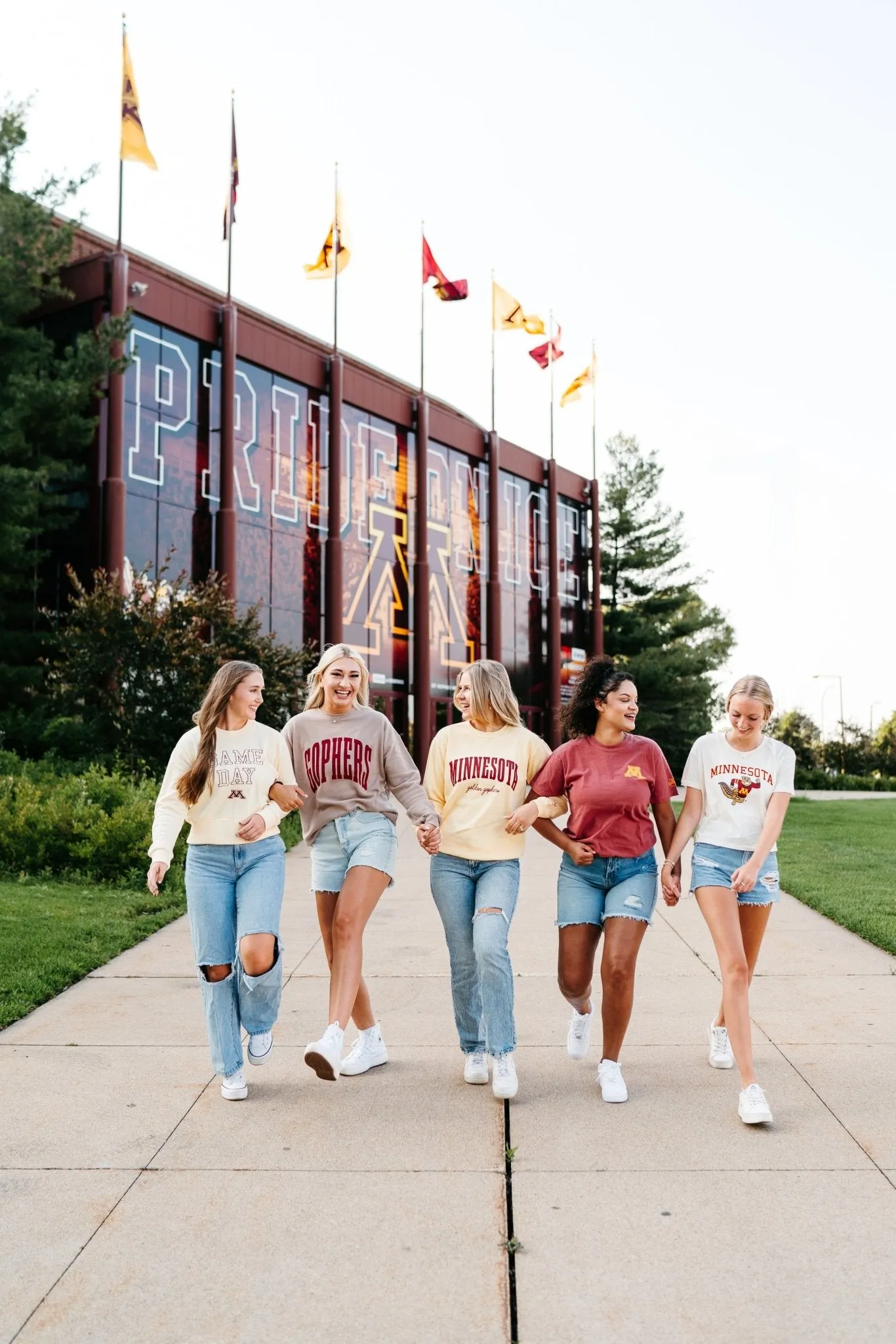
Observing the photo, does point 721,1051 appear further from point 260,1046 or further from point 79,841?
point 79,841

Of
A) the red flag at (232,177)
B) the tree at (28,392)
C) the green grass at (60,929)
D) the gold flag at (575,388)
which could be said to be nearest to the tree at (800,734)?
the gold flag at (575,388)

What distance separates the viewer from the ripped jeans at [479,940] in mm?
4730

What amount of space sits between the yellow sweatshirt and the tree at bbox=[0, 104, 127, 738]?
17.9 m

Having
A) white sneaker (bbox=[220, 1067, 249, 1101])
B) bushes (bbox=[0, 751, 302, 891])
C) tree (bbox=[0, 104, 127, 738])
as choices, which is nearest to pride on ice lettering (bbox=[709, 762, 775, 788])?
white sneaker (bbox=[220, 1067, 249, 1101])

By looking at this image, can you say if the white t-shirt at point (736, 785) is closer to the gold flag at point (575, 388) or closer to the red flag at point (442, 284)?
the red flag at point (442, 284)

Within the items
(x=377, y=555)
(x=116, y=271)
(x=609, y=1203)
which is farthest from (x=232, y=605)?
(x=609, y=1203)

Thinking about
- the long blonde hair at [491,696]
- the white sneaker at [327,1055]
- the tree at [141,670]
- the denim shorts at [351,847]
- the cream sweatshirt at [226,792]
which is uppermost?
the tree at [141,670]

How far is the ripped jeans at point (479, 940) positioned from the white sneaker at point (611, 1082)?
406 millimetres

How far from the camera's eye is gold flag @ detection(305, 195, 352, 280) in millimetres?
32094

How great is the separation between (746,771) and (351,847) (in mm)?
1761

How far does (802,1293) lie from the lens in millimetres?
3059

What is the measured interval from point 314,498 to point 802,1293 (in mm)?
30473

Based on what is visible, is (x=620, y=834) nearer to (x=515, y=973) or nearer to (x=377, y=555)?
(x=515, y=973)

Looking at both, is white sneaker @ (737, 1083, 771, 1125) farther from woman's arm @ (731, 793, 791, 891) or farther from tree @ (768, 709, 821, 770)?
tree @ (768, 709, 821, 770)
